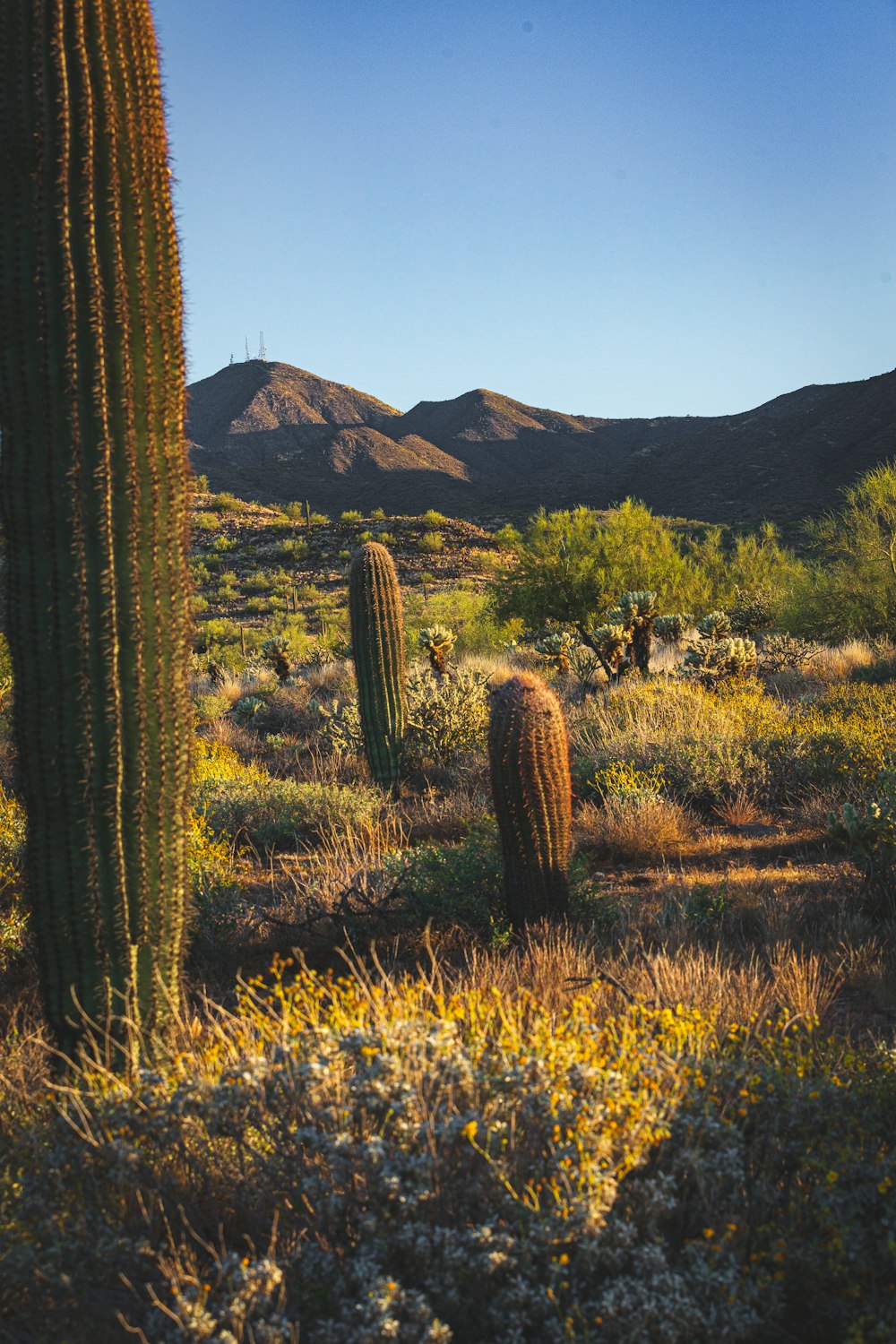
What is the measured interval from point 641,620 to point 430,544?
1033 inches

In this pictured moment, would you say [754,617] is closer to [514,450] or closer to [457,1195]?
[457,1195]

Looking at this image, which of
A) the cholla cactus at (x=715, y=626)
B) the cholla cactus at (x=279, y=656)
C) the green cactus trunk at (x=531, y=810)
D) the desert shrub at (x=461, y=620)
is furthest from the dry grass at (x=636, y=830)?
the cholla cactus at (x=279, y=656)

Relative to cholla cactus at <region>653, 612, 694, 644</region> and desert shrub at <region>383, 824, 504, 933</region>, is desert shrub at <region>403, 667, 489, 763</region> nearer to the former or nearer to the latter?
desert shrub at <region>383, 824, 504, 933</region>

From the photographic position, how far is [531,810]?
5.46 meters

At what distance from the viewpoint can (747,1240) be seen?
2.60 metres

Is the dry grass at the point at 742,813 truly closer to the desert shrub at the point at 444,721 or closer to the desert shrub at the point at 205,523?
the desert shrub at the point at 444,721

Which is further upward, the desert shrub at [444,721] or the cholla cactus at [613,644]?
the cholla cactus at [613,644]

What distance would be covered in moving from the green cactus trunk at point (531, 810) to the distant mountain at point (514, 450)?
155 ft

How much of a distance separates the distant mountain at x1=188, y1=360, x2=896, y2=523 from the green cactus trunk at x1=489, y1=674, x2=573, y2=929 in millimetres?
47222

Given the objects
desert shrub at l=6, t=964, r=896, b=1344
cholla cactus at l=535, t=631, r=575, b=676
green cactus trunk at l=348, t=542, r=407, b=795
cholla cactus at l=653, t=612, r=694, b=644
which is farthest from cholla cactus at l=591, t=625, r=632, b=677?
desert shrub at l=6, t=964, r=896, b=1344

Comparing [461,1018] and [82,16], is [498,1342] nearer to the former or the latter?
[461,1018]

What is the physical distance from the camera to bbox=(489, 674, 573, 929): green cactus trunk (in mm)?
5465

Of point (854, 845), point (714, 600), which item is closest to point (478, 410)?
point (714, 600)

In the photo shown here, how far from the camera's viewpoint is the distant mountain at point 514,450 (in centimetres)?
5456
